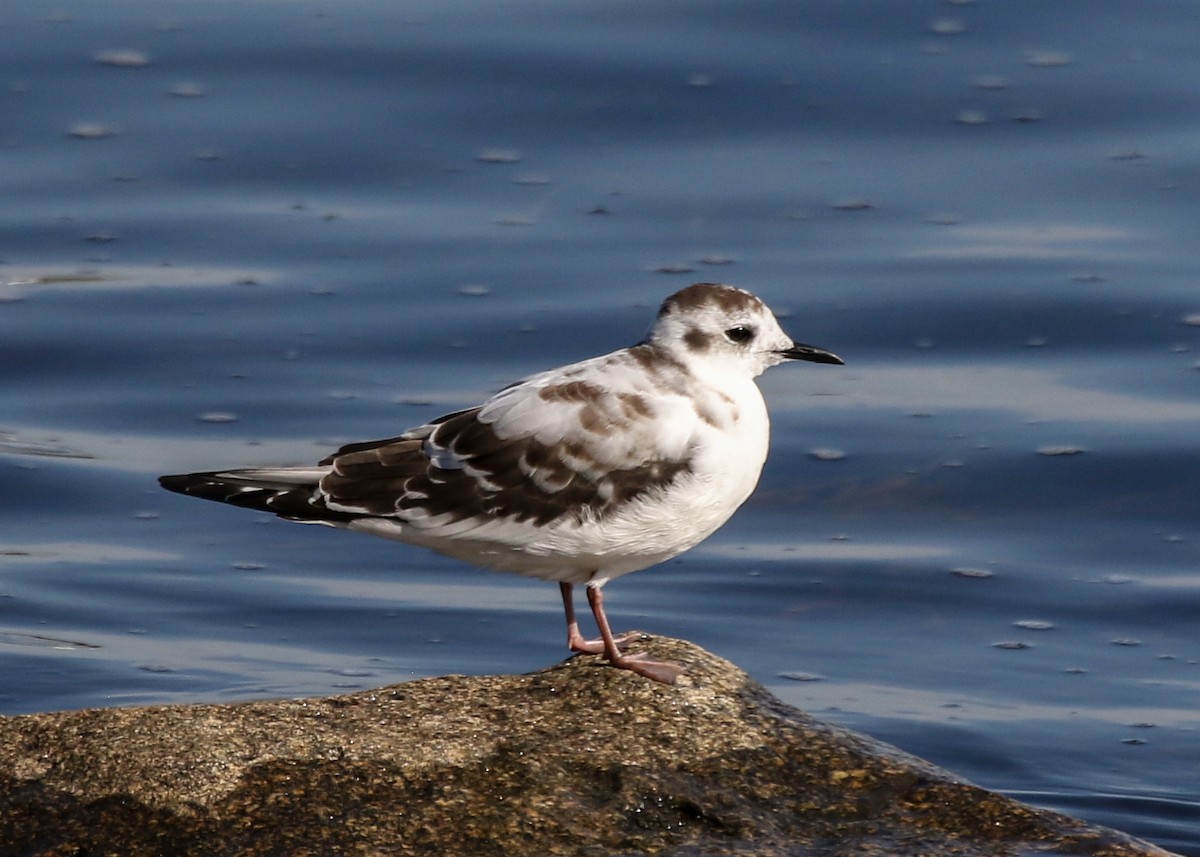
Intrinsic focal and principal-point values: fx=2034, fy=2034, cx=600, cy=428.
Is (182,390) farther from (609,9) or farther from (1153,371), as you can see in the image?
(1153,371)

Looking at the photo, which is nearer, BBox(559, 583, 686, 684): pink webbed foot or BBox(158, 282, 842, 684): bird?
BBox(559, 583, 686, 684): pink webbed foot

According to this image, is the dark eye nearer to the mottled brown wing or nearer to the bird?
the bird

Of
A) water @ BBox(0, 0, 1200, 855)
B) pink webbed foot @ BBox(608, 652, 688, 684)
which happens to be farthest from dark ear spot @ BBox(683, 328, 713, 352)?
water @ BBox(0, 0, 1200, 855)

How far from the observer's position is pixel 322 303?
13.1 m

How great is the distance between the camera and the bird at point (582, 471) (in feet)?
23.4

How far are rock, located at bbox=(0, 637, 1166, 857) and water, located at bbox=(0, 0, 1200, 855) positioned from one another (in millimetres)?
2205

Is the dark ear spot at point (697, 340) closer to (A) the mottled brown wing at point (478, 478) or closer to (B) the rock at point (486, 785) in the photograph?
(A) the mottled brown wing at point (478, 478)

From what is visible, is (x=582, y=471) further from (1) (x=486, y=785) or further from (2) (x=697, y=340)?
(1) (x=486, y=785)

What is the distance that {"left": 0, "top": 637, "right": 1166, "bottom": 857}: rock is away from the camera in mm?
5734

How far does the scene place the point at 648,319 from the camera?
1273cm

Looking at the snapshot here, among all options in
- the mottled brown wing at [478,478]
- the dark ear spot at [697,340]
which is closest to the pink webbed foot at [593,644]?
the mottled brown wing at [478,478]

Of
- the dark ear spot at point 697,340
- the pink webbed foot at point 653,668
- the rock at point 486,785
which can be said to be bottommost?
the rock at point 486,785

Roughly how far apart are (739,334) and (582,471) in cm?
83

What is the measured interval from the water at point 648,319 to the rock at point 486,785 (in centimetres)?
220
